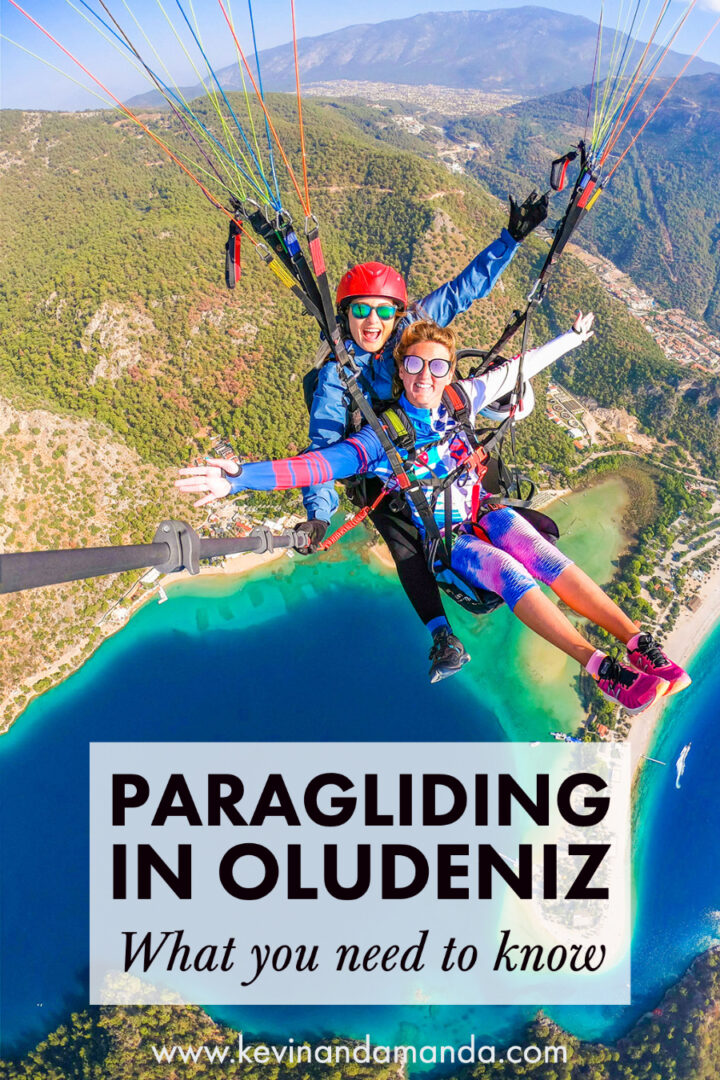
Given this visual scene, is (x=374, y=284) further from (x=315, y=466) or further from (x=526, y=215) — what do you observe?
(x=315, y=466)

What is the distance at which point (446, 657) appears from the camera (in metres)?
4.80

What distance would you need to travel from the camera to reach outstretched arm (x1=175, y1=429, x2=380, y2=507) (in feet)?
10.8

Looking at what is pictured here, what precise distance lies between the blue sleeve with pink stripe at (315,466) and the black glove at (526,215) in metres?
2.72

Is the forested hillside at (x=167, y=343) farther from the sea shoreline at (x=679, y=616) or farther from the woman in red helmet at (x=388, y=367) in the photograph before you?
the woman in red helmet at (x=388, y=367)

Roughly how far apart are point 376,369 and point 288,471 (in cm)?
193

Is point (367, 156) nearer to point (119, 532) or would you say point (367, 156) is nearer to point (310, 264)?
point (119, 532)

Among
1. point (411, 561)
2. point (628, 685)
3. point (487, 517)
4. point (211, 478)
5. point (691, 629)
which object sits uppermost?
point (211, 478)

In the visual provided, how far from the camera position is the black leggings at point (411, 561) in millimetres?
5301

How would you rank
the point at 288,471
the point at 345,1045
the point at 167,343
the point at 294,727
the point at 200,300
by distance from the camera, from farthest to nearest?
1. the point at 200,300
2. the point at 167,343
3. the point at 294,727
4. the point at 345,1045
5. the point at 288,471

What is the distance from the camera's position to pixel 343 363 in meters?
4.66

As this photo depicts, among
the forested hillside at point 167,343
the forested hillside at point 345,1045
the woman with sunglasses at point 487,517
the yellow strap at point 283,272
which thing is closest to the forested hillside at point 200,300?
the forested hillside at point 167,343

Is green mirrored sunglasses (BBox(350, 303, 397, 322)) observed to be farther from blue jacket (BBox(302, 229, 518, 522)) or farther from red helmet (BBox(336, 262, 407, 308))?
blue jacket (BBox(302, 229, 518, 522))

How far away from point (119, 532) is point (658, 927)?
27.0 m

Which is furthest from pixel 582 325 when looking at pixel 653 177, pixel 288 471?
pixel 653 177
